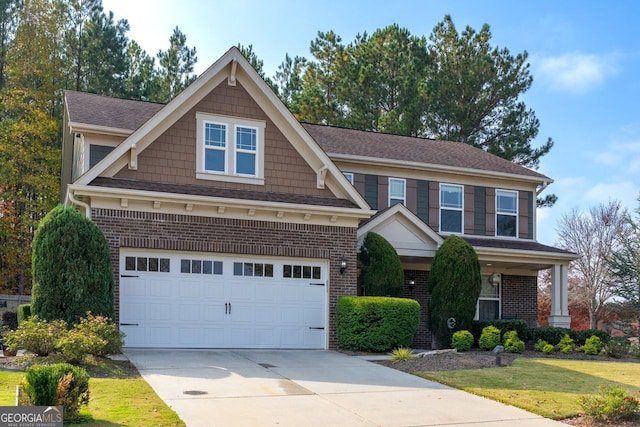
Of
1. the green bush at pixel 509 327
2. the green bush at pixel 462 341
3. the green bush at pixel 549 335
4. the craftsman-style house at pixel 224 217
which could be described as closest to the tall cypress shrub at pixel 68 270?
the craftsman-style house at pixel 224 217

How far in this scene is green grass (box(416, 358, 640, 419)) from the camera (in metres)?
10.5

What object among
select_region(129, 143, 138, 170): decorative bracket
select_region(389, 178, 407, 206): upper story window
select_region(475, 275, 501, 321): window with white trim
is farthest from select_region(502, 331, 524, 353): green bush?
select_region(129, 143, 138, 170): decorative bracket

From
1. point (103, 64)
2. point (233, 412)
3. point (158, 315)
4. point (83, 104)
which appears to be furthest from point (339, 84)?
point (233, 412)

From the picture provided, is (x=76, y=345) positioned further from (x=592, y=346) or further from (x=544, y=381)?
(x=592, y=346)

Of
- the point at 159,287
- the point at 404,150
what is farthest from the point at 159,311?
the point at 404,150

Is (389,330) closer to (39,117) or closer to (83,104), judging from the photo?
(83,104)

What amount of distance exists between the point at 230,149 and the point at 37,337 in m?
6.46

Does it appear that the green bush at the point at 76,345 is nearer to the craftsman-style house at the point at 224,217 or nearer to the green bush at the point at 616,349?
the craftsman-style house at the point at 224,217

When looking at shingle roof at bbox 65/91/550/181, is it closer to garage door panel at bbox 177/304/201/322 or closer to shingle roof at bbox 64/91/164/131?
shingle roof at bbox 64/91/164/131

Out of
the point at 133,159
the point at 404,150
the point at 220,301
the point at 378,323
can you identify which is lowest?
the point at 378,323

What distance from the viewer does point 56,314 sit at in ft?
42.6

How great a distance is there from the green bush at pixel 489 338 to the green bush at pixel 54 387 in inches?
452

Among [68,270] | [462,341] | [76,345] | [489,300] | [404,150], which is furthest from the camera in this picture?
[404,150]

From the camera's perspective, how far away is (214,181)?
53.1 feet
